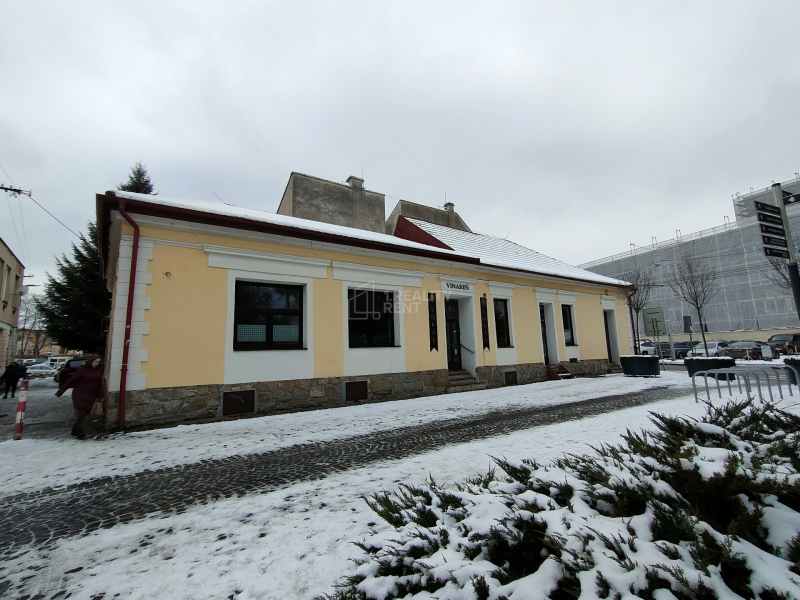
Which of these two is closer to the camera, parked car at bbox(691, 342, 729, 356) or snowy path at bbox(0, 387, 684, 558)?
snowy path at bbox(0, 387, 684, 558)

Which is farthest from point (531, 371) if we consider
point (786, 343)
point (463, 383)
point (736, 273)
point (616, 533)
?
point (736, 273)

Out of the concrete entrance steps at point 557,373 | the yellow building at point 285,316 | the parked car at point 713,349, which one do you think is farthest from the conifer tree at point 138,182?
the parked car at point 713,349

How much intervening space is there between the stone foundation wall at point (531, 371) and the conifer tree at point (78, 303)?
17439mm

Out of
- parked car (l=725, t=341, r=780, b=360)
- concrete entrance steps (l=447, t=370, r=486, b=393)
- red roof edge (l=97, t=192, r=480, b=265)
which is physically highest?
red roof edge (l=97, t=192, r=480, b=265)

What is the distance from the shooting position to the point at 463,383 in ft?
38.8

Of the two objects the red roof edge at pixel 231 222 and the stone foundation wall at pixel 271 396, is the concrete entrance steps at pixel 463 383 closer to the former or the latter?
the stone foundation wall at pixel 271 396

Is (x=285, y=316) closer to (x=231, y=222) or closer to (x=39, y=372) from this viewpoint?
(x=231, y=222)

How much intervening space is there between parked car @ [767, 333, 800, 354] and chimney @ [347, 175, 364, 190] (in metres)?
28.3

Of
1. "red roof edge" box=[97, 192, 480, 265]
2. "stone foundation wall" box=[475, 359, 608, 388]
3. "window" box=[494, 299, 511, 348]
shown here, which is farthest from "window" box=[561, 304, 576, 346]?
"red roof edge" box=[97, 192, 480, 265]

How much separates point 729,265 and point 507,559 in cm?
4797

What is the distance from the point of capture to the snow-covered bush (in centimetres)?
130

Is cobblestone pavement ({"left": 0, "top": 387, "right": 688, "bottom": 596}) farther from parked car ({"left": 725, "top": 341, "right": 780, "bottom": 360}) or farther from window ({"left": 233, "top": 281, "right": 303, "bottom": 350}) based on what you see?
parked car ({"left": 725, "top": 341, "right": 780, "bottom": 360})

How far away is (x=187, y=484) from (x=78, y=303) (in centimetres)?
1947

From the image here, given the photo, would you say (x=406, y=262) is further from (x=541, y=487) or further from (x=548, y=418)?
(x=541, y=487)
